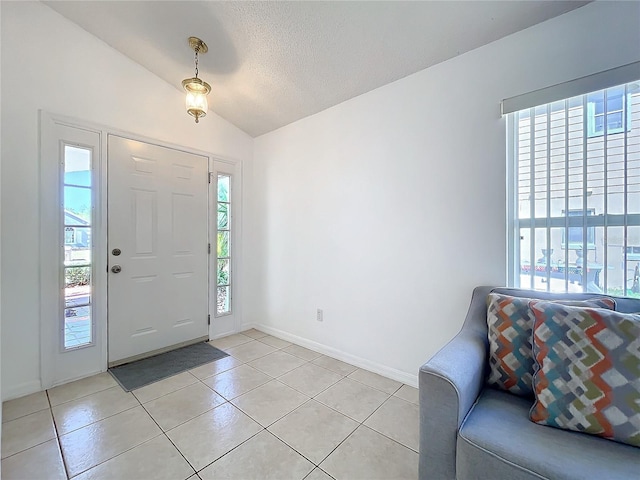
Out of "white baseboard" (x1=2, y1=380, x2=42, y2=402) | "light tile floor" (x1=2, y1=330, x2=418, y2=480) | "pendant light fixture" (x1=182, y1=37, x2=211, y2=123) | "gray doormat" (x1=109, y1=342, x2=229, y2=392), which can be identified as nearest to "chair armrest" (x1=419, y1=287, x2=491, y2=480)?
"light tile floor" (x1=2, y1=330, x2=418, y2=480)

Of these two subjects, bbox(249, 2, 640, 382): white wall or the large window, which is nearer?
the large window

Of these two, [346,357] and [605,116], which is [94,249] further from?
[605,116]

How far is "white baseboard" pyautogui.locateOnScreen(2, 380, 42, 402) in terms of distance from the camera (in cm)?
191

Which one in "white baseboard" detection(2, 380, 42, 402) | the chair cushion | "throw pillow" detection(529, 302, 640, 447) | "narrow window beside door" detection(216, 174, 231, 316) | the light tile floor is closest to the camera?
the chair cushion

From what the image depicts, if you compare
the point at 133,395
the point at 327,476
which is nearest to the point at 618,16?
the point at 327,476

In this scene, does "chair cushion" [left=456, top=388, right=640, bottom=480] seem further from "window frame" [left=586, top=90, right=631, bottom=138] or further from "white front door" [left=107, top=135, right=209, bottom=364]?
"white front door" [left=107, top=135, right=209, bottom=364]

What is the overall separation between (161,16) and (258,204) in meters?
1.85

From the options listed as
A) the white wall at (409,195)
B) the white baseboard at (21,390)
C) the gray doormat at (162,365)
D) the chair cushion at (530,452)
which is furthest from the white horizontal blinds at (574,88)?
the white baseboard at (21,390)

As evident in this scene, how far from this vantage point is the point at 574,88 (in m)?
1.50

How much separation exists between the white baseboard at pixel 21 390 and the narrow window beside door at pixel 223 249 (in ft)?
4.72

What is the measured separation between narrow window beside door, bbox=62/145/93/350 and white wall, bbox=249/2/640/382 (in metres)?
1.67

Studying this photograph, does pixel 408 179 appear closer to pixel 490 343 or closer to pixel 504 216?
pixel 504 216

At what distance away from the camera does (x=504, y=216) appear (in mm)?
1735

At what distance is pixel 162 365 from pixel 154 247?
1.06 meters
